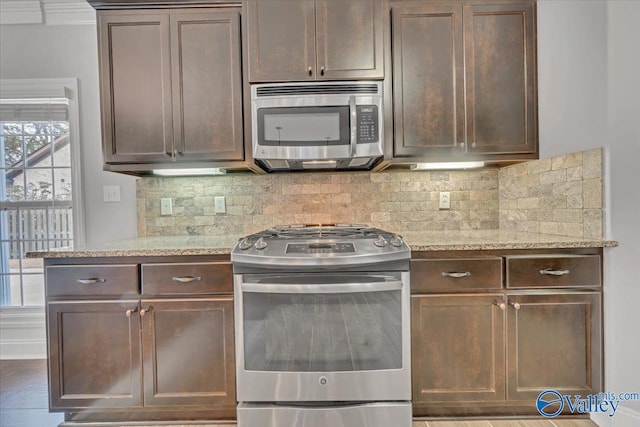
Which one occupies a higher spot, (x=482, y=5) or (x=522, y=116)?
(x=482, y=5)

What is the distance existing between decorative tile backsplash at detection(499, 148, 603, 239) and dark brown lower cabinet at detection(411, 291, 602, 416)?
1.25 feet

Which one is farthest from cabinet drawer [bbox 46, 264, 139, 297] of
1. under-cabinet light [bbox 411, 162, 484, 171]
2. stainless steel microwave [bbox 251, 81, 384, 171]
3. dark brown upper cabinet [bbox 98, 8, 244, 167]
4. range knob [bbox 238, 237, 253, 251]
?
under-cabinet light [bbox 411, 162, 484, 171]

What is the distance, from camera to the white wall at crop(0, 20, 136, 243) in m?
2.41

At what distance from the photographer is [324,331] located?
1575mm

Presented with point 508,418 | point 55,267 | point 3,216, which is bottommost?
point 508,418

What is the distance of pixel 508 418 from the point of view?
171 cm

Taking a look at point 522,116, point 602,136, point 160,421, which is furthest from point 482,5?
point 160,421

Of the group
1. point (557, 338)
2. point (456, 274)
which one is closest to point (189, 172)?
point (456, 274)

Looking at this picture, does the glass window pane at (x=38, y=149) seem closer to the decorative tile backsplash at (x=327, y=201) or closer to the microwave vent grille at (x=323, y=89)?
the decorative tile backsplash at (x=327, y=201)

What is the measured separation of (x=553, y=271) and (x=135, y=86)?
94.7 inches

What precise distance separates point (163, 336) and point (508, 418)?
176 centimetres

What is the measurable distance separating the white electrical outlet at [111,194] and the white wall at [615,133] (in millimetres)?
2807

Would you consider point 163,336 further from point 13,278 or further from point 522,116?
point 522,116

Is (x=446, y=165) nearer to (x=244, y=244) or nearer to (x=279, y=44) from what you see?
(x=279, y=44)
